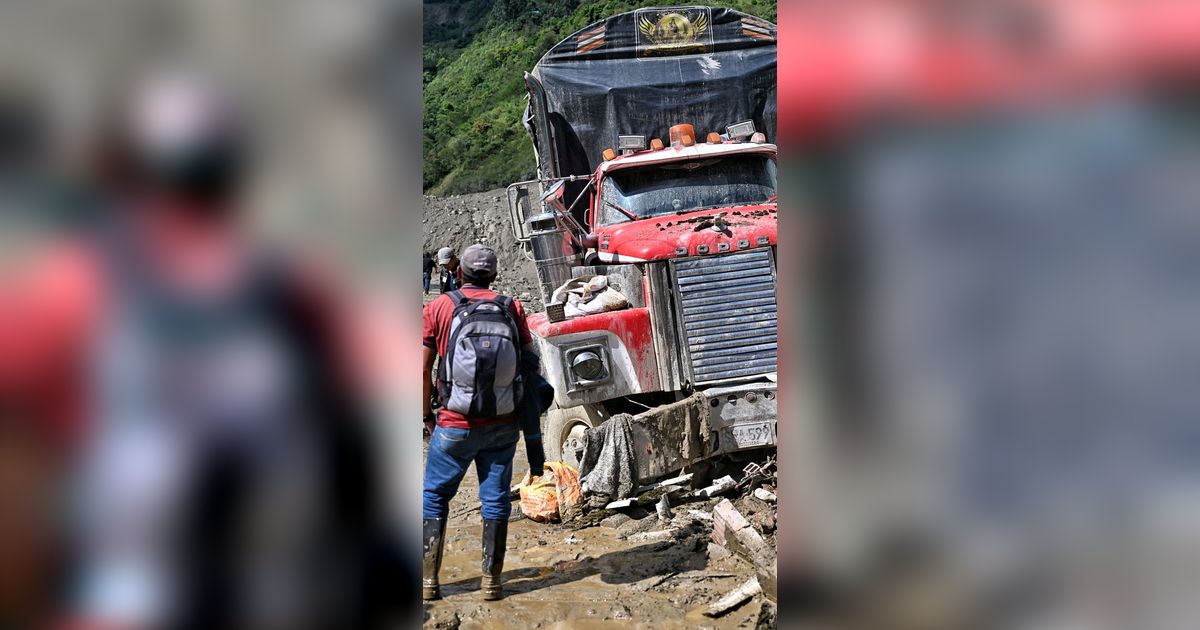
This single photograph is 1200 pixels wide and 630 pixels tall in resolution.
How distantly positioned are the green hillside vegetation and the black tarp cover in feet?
54.2

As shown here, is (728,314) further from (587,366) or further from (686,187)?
(686,187)

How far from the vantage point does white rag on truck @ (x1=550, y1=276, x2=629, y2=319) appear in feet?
20.0

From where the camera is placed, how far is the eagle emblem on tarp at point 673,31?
975cm

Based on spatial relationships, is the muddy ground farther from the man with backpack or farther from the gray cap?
the gray cap

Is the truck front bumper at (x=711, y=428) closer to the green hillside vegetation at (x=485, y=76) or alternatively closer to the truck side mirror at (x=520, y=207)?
the truck side mirror at (x=520, y=207)
